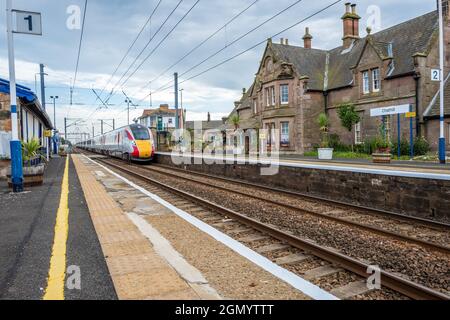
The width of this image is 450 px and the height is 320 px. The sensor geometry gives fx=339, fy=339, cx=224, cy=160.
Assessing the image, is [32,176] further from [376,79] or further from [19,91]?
[376,79]

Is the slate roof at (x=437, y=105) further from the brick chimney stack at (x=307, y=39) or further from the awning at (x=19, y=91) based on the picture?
the awning at (x=19, y=91)

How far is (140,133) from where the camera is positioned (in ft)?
80.1

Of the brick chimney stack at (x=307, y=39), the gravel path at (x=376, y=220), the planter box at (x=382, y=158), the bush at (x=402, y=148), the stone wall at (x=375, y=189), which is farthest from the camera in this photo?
the brick chimney stack at (x=307, y=39)

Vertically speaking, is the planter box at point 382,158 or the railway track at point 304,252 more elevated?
the planter box at point 382,158

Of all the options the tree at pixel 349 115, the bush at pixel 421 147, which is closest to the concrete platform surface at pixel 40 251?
the bush at pixel 421 147

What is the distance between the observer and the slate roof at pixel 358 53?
24.7 m

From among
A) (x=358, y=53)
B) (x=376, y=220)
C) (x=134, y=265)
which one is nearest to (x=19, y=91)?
(x=134, y=265)

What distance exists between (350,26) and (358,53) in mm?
4835

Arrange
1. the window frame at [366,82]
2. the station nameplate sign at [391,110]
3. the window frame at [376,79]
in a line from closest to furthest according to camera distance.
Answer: the station nameplate sign at [391,110] → the window frame at [376,79] → the window frame at [366,82]

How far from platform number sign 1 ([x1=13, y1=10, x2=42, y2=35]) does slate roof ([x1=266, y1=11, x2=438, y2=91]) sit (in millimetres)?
22951

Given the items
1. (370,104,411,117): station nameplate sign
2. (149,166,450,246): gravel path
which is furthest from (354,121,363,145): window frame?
(149,166,450,246): gravel path

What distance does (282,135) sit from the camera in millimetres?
32875

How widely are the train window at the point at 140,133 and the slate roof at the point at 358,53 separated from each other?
1622cm

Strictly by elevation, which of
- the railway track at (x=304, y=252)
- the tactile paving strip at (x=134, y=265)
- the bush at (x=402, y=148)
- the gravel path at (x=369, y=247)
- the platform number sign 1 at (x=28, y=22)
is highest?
the platform number sign 1 at (x=28, y=22)
